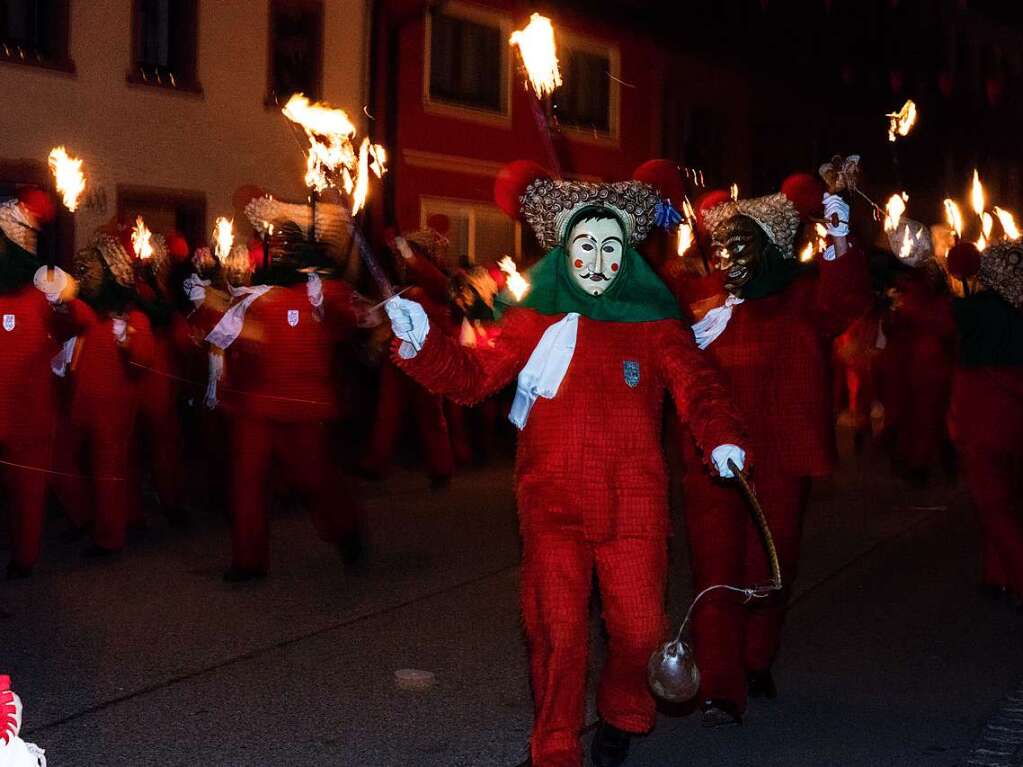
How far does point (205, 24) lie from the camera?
55.2 feet

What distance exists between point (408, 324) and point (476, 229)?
53.9ft

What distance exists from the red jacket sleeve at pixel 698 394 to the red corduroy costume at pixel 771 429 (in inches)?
33.7

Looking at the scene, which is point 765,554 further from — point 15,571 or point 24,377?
point 15,571

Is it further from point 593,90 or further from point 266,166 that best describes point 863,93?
point 266,166

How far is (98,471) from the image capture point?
918 cm

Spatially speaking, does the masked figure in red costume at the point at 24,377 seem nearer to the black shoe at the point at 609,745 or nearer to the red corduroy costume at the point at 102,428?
the red corduroy costume at the point at 102,428

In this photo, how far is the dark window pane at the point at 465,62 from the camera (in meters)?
20.2

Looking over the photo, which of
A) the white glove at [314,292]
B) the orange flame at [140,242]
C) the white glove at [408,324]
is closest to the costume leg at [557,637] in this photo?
the white glove at [408,324]

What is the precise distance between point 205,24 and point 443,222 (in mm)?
4463

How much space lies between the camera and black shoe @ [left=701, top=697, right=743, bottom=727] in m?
5.61

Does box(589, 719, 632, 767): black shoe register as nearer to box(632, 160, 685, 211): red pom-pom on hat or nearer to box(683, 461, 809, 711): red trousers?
box(683, 461, 809, 711): red trousers

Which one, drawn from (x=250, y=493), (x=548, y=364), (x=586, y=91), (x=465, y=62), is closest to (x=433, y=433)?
(x=250, y=493)

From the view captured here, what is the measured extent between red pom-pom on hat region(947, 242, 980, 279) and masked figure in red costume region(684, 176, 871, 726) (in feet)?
9.75

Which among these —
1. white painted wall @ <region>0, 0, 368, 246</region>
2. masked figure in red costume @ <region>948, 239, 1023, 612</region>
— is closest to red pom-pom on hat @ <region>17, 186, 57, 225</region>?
masked figure in red costume @ <region>948, 239, 1023, 612</region>
